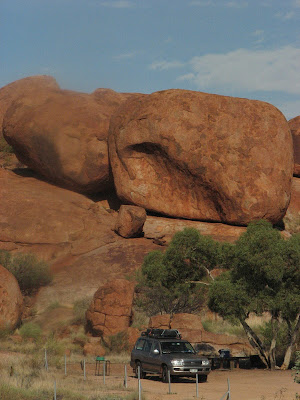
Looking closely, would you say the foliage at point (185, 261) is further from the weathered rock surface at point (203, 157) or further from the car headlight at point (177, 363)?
the weathered rock surface at point (203, 157)

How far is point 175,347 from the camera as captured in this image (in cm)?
2058

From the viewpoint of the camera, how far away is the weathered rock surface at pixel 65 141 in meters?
48.6

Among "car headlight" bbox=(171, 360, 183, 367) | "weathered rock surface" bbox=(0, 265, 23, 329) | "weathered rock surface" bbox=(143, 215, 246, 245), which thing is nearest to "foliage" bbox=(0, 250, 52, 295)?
"weathered rock surface" bbox=(0, 265, 23, 329)

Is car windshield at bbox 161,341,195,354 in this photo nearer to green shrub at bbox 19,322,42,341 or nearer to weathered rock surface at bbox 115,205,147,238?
green shrub at bbox 19,322,42,341

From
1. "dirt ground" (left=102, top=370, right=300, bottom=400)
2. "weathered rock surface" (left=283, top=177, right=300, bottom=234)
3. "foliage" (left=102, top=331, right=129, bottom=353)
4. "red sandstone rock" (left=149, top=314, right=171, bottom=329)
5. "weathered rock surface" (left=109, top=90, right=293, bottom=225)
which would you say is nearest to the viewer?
"dirt ground" (left=102, top=370, right=300, bottom=400)

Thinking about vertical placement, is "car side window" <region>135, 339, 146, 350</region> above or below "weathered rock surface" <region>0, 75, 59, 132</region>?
below

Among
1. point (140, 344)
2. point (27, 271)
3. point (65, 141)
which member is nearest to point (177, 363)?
point (140, 344)

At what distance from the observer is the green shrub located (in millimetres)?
29958

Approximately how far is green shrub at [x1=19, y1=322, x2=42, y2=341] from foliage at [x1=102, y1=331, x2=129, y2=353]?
3.47 m

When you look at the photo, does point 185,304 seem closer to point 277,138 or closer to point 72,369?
point 72,369

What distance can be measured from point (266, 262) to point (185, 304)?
1238 cm

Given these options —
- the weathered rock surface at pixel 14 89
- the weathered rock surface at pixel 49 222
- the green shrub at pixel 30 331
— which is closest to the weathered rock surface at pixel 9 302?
the green shrub at pixel 30 331

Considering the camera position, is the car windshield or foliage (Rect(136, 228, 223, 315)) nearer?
the car windshield

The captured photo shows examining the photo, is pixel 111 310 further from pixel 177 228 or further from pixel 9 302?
pixel 177 228
